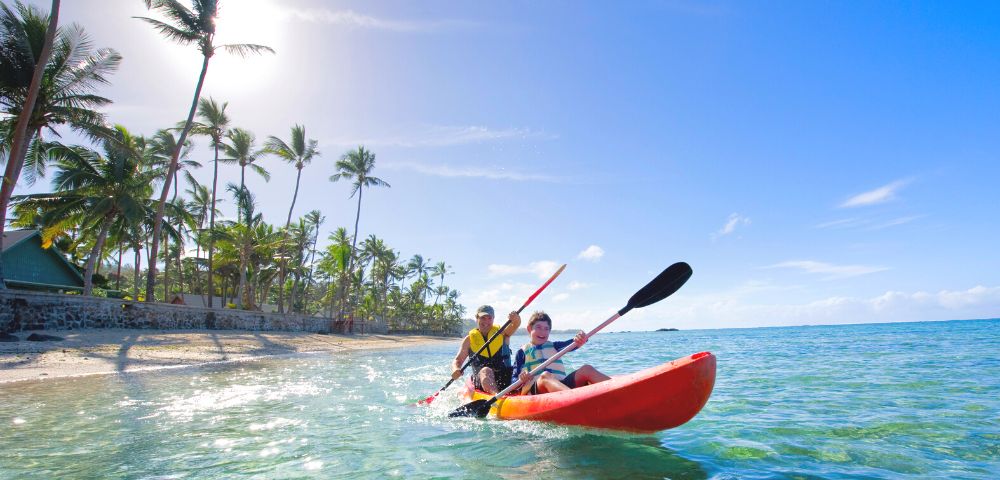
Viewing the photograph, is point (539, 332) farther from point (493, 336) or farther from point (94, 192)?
point (94, 192)

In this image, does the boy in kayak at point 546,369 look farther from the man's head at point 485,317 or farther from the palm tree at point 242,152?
the palm tree at point 242,152

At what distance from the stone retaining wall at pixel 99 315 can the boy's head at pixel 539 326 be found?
619 inches

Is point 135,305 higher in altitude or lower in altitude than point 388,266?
lower

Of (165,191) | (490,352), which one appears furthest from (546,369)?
(165,191)

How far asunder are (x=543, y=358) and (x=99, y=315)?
57.2 ft

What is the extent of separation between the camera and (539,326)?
19.7 ft

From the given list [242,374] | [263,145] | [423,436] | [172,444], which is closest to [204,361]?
[242,374]

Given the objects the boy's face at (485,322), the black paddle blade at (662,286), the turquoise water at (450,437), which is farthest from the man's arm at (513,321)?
the black paddle blade at (662,286)

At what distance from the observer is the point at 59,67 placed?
16.6 meters

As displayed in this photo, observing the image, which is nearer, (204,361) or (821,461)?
(821,461)

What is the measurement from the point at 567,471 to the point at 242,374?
9.85 meters

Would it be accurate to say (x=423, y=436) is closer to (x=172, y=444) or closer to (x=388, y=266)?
(x=172, y=444)

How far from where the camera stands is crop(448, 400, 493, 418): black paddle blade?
6.01m

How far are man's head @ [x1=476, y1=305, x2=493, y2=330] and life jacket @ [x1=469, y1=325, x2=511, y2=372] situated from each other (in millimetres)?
119
